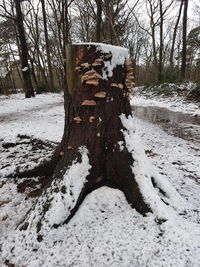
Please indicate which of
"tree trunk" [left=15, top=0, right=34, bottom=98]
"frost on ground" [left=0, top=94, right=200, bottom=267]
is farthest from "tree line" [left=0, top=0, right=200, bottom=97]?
"frost on ground" [left=0, top=94, right=200, bottom=267]

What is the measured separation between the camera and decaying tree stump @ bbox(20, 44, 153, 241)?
1.59 meters

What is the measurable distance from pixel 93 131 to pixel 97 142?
12cm

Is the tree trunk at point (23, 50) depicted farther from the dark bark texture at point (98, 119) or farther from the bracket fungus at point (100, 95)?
the bracket fungus at point (100, 95)

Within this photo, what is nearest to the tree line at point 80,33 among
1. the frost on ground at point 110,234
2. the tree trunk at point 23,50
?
the tree trunk at point 23,50

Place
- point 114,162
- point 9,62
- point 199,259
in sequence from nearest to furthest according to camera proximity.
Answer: point 199,259
point 114,162
point 9,62

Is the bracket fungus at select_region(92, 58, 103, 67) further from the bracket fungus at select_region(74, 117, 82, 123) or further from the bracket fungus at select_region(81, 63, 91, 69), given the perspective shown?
the bracket fungus at select_region(74, 117, 82, 123)

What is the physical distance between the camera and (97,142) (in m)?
1.75

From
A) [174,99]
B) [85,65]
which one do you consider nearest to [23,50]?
[174,99]

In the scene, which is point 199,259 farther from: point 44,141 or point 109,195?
point 44,141

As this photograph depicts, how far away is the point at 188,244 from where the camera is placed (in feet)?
4.20

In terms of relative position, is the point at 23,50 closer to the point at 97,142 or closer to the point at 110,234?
the point at 97,142

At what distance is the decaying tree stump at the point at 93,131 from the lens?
1.59 m

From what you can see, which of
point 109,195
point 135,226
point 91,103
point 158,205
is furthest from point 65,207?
point 91,103

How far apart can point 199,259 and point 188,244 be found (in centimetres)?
10
